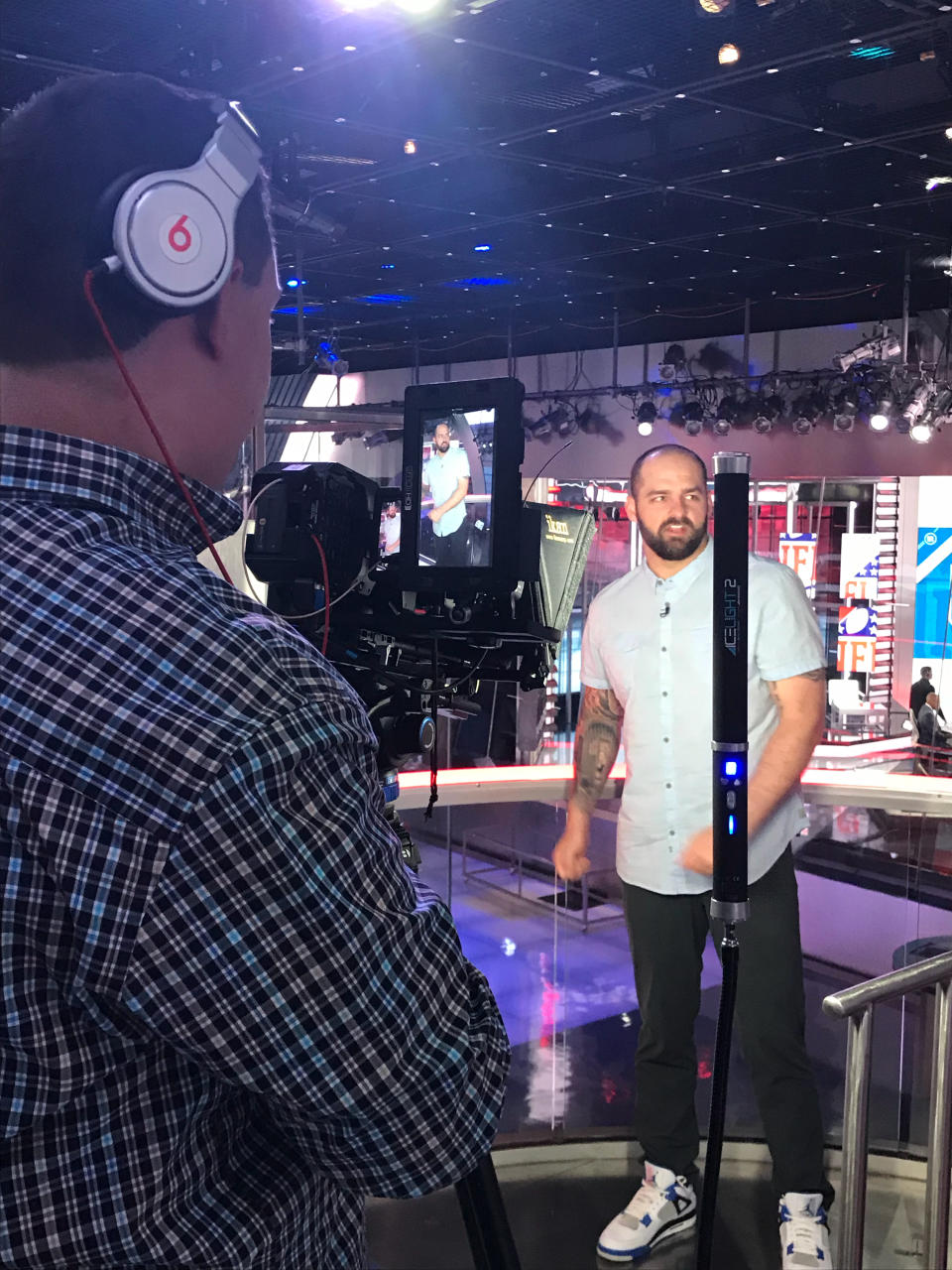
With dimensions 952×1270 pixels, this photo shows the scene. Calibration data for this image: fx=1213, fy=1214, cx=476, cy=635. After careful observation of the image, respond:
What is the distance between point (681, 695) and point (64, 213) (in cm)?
192

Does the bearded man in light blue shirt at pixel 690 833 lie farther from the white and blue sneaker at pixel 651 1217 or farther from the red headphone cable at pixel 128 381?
the red headphone cable at pixel 128 381

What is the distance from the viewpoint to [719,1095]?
1377mm

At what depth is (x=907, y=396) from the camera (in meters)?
8.72

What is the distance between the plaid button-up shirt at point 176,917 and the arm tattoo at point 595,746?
6.57 feet

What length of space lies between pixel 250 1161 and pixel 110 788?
266mm

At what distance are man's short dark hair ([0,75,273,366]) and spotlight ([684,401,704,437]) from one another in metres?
9.89

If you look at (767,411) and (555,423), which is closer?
(767,411)

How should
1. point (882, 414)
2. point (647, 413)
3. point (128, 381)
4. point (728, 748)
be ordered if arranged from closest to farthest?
point (128, 381)
point (728, 748)
point (882, 414)
point (647, 413)

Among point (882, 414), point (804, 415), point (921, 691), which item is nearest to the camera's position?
point (882, 414)

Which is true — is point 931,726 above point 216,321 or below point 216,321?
below

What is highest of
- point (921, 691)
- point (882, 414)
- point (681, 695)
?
point (882, 414)

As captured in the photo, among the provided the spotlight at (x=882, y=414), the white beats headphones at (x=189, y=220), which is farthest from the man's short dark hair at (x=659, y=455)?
the spotlight at (x=882, y=414)

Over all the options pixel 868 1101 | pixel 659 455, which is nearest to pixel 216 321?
pixel 868 1101

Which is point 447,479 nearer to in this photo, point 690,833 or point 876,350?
point 690,833
